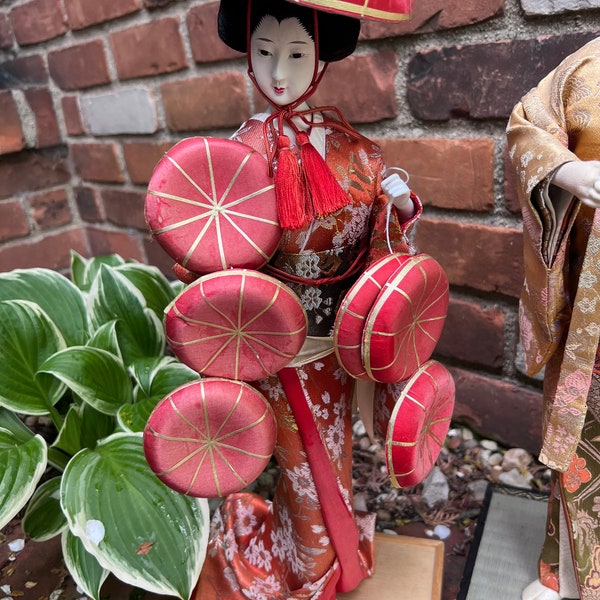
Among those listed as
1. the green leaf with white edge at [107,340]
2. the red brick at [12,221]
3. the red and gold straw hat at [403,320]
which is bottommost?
the green leaf with white edge at [107,340]

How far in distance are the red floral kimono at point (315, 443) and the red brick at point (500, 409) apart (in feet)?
1.07

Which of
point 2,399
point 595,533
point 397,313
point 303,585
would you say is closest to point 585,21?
point 397,313

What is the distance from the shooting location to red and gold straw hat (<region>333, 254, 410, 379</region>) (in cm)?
55

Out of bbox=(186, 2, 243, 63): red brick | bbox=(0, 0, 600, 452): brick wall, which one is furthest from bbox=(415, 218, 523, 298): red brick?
bbox=(186, 2, 243, 63): red brick

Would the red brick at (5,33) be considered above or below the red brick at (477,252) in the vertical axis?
above

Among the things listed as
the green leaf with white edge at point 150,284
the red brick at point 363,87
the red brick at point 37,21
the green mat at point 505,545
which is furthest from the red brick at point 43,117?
the green mat at point 505,545

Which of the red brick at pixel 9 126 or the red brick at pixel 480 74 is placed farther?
the red brick at pixel 9 126

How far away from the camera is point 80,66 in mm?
1371

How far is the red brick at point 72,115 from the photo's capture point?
1.45 metres

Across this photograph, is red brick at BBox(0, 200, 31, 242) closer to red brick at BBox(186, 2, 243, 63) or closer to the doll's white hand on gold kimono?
red brick at BBox(186, 2, 243, 63)

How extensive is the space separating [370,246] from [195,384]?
0.24 m

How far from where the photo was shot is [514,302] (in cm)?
93

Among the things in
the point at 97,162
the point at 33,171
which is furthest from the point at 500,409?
the point at 33,171

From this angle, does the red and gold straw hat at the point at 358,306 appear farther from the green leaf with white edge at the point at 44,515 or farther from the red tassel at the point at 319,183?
the green leaf with white edge at the point at 44,515
